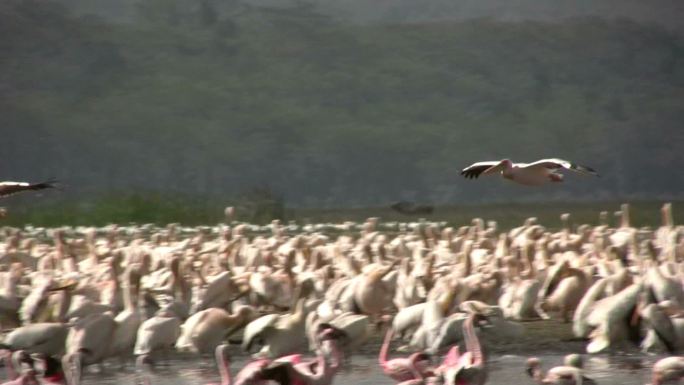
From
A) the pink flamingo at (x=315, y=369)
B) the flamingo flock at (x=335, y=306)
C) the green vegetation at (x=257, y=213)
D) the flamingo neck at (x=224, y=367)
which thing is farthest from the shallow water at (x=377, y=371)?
the green vegetation at (x=257, y=213)

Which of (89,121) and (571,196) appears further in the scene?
(89,121)

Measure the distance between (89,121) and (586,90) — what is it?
12.2 meters

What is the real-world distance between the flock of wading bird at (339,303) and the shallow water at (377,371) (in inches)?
3.9

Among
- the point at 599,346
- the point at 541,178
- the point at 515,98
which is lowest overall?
the point at 599,346

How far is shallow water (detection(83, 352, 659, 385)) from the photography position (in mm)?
7355

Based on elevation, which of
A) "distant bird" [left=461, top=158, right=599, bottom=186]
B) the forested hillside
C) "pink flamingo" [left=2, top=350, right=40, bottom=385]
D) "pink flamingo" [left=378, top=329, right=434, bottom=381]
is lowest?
"pink flamingo" [left=378, top=329, right=434, bottom=381]

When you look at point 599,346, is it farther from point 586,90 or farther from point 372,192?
point 586,90

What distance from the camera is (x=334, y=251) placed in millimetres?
11727

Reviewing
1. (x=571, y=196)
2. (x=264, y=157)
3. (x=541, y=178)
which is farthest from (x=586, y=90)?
(x=541, y=178)

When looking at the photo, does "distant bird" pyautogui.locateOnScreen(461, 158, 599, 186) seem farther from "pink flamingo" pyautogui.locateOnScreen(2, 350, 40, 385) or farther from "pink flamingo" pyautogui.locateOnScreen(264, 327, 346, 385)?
"pink flamingo" pyautogui.locateOnScreen(2, 350, 40, 385)

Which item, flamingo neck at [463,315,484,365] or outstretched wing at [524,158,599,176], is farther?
outstretched wing at [524,158,599,176]

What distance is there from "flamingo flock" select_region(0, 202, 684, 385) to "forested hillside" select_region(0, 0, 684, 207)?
65.3ft

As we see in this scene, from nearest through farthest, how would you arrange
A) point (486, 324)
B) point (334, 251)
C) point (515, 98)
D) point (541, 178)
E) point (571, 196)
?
point (486, 324)
point (541, 178)
point (334, 251)
point (571, 196)
point (515, 98)

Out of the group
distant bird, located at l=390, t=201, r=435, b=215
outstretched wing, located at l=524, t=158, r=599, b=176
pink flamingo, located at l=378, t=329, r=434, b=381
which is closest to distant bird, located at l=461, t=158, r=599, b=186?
outstretched wing, located at l=524, t=158, r=599, b=176
